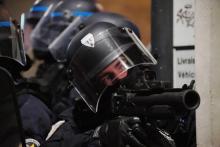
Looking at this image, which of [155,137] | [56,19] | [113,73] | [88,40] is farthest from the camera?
[56,19]

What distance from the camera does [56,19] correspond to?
4.33 meters

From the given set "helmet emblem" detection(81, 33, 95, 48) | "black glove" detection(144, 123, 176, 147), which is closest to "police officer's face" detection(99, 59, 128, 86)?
"helmet emblem" detection(81, 33, 95, 48)

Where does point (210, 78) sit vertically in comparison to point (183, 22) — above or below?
below

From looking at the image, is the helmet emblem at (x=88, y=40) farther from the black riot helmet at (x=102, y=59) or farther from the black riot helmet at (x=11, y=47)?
the black riot helmet at (x=11, y=47)

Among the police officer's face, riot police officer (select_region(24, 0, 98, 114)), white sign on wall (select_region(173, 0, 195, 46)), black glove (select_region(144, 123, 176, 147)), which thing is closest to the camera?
black glove (select_region(144, 123, 176, 147))

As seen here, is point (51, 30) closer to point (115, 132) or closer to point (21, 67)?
point (21, 67)

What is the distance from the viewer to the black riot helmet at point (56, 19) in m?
4.28

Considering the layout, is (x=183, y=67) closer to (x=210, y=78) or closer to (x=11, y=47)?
(x=210, y=78)

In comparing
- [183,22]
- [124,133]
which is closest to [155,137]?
[124,133]

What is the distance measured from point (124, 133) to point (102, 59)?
1.57 ft

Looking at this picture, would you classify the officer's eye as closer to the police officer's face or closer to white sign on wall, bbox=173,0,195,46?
the police officer's face

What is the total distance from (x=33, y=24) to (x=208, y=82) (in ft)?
9.81

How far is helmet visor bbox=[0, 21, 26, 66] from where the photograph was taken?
8.27ft

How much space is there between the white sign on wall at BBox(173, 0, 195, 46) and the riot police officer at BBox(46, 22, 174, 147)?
0.36 meters
